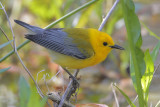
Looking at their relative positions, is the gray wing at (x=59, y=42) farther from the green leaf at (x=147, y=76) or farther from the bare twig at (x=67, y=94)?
the green leaf at (x=147, y=76)

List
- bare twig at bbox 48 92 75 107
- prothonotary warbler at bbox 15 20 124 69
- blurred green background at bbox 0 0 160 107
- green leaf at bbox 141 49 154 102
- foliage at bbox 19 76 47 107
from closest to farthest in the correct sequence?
foliage at bbox 19 76 47 107, bare twig at bbox 48 92 75 107, green leaf at bbox 141 49 154 102, prothonotary warbler at bbox 15 20 124 69, blurred green background at bbox 0 0 160 107

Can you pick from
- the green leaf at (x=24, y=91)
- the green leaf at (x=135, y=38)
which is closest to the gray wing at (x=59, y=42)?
the green leaf at (x=135, y=38)

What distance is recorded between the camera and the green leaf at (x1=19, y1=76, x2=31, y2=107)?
5.02ft

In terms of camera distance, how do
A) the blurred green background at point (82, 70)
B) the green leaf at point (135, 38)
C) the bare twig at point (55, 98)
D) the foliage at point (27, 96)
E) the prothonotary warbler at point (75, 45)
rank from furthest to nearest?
the blurred green background at point (82, 70), the prothonotary warbler at point (75, 45), the bare twig at point (55, 98), the green leaf at point (135, 38), the foliage at point (27, 96)

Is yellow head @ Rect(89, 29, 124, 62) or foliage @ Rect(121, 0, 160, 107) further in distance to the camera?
yellow head @ Rect(89, 29, 124, 62)

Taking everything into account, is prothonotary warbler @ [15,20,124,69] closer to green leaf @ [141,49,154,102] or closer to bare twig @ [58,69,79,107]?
bare twig @ [58,69,79,107]

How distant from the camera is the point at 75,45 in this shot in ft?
9.61

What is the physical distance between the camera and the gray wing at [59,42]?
9.29 feet

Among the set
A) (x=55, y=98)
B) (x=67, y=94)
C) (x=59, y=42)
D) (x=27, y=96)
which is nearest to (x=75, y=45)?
(x=59, y=42)

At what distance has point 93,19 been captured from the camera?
527 cm

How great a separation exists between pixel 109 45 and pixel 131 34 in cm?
81

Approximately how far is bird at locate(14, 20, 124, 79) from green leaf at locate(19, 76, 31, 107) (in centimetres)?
→ 115

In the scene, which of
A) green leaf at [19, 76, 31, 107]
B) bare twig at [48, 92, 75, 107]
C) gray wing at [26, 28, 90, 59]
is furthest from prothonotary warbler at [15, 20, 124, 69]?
green leaf at [19, 76, 31, 107]

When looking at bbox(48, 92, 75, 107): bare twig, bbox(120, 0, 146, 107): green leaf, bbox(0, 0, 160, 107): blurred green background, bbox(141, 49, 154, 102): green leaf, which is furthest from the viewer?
bbox(0, 0, 160, 107): blurred green background
